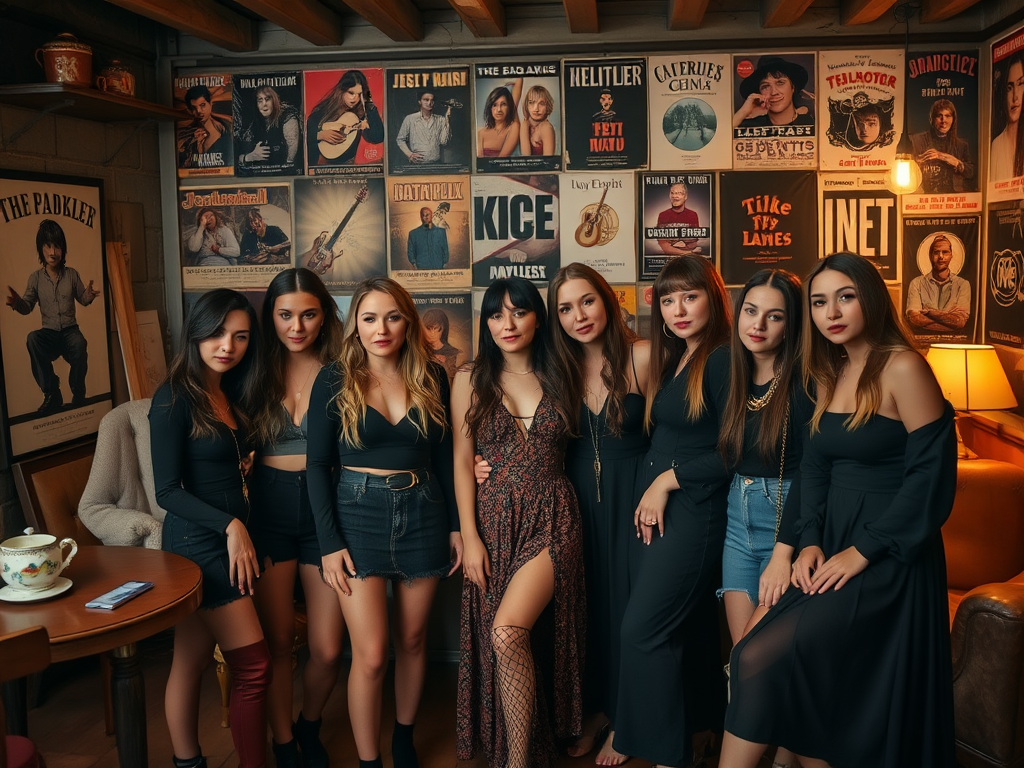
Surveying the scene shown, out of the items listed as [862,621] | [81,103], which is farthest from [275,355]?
[862,621]

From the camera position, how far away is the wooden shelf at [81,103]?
3723 millimetres

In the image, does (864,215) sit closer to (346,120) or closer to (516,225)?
(516,225)

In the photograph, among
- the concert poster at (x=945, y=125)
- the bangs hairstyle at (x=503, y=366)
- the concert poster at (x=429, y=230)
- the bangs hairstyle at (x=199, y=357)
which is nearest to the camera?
the bangs hairstyle at (x=199, y=357)

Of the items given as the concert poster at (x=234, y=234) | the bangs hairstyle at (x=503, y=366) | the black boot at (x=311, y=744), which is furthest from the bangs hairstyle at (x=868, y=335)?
the concert poster at (x=234, y=234)

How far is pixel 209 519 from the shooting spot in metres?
2.79

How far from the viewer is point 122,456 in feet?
11.9

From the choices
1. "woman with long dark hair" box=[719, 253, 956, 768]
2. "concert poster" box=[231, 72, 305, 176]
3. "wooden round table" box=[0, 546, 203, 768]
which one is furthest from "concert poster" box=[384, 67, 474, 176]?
"woman with long dark hair" box=[719, 253, 956, 768]

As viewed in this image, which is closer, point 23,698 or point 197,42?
point 23,698

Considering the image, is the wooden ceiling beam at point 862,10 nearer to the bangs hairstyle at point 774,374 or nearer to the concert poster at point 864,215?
the concert poster at point 864,215

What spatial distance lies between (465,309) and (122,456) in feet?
7.21

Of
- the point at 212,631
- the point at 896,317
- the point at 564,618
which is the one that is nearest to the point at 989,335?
the point at 896,317

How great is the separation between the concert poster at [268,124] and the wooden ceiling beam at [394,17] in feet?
2.28

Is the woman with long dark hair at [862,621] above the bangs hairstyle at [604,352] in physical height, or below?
below

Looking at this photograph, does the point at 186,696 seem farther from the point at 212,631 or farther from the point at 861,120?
the point at 861,120
